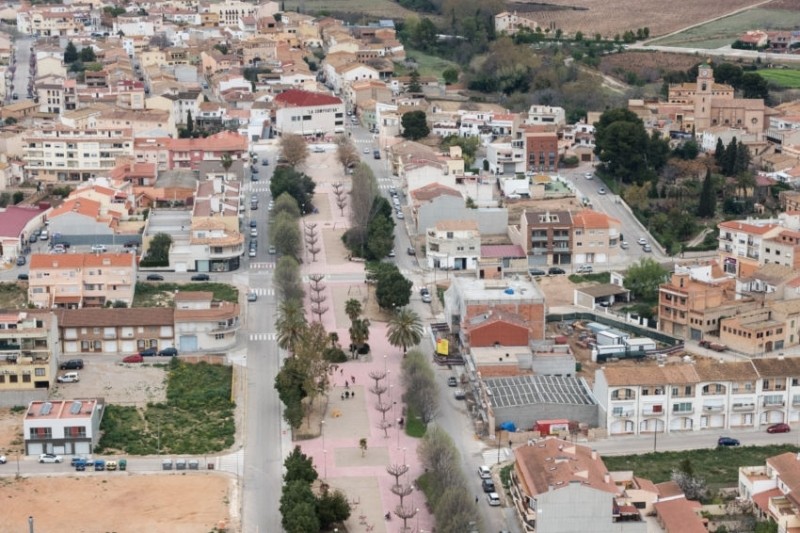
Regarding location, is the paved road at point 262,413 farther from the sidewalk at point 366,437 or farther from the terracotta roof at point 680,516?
the terracotta roof at point 680,516

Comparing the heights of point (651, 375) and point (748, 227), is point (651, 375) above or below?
below

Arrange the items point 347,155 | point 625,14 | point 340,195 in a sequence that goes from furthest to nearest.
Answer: point 625,14
point 347,155
point 340,195

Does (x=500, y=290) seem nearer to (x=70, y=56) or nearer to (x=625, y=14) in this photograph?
(x=70, y=56)

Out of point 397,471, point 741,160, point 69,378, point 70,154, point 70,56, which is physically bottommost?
point 397,471

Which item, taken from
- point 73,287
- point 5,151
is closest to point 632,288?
point 73,287

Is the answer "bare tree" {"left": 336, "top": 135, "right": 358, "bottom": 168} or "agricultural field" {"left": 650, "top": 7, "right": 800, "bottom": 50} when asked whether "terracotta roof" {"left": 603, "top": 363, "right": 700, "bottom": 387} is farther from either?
"agricultural field" {"left": 650, "top": 7, "right": 800, "bottom": 50}

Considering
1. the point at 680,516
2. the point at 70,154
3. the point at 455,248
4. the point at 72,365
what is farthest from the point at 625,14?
the point at 680,516
